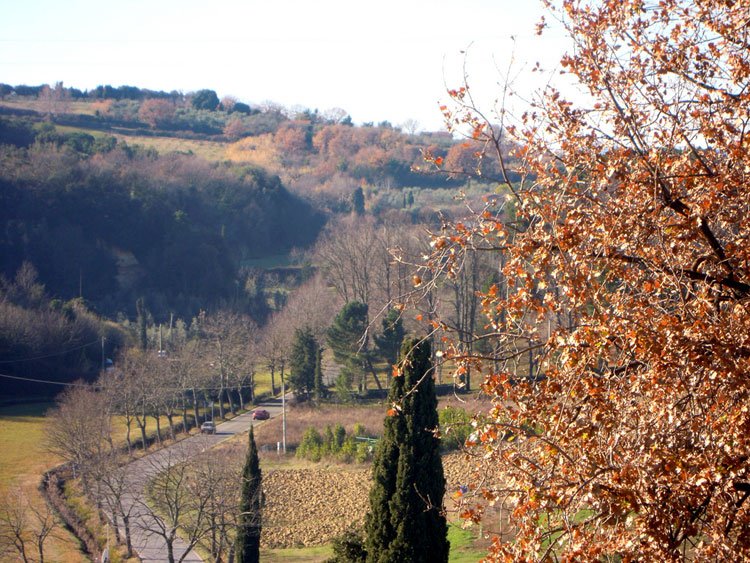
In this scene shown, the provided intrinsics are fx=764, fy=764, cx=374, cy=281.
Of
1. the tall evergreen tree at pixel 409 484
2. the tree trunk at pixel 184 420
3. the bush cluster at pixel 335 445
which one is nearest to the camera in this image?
the tall evergreen tree at pixel 409 484

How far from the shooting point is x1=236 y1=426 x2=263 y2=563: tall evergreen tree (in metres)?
16.9

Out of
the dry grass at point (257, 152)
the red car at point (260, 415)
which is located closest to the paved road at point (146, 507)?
the red car at point (260, 415)

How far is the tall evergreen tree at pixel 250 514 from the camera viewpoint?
55.3 feet

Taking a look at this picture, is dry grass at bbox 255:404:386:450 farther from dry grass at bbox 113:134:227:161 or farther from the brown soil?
dry grass at bbox 113:134:227:161

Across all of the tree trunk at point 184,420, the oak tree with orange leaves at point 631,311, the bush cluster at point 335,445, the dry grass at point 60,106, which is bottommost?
the tree trunk at point 184,420

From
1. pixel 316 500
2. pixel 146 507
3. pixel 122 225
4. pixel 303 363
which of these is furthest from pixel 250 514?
pixel 122 225

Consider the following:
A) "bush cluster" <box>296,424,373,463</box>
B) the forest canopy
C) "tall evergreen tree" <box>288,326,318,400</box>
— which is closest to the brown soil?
"bush cluster" <box>296,424,373,463</box>

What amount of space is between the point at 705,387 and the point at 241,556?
14.9 meters

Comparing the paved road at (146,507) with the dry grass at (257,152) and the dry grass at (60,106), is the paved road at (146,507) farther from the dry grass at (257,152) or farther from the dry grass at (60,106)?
the dry grass at (60,106)

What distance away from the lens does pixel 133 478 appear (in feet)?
72.1

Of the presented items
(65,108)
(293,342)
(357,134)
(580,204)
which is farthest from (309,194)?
(580,204)

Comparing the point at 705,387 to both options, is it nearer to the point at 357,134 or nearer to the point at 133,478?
the point at 133,478

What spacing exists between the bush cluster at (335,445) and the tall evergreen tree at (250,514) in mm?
8716

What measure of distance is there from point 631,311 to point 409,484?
260 inches
